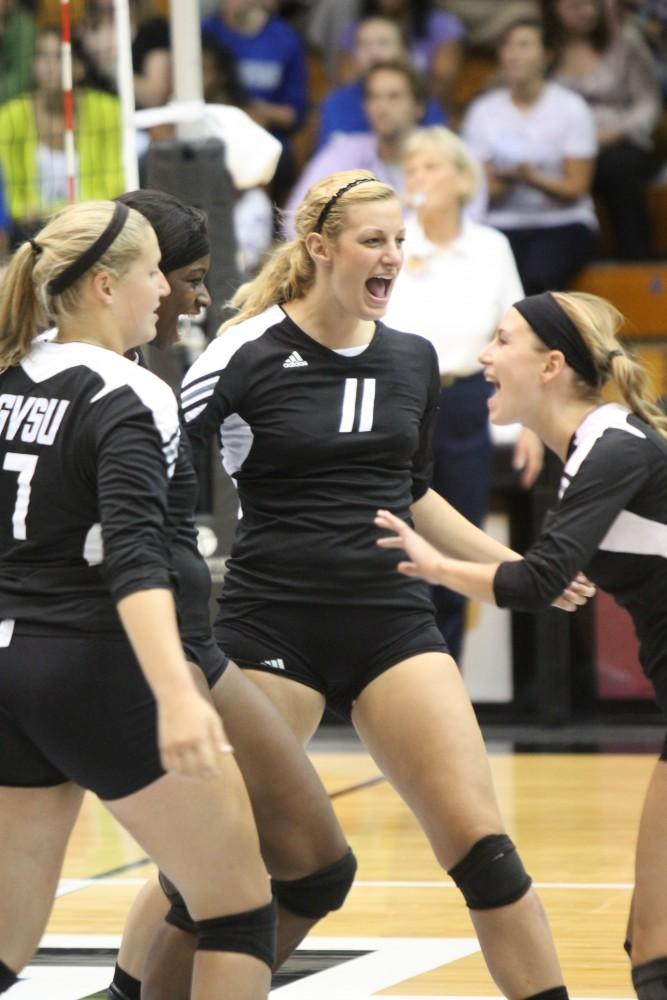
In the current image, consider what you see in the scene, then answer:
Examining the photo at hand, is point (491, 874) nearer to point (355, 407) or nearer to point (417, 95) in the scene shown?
point (355, 407)

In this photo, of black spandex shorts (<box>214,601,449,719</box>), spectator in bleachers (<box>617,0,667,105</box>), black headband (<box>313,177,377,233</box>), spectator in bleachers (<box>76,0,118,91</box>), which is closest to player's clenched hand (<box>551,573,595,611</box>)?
black spandex shorts (<box>214,601,449,719</box>)

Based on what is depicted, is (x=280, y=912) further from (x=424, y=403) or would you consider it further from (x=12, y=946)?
(x=424, y=403)

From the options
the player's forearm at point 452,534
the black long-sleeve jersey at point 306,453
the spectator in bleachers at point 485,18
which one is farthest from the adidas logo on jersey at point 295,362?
the spectator in bleachers at point 485,18

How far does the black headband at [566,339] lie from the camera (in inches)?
153

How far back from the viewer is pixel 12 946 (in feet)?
11.1

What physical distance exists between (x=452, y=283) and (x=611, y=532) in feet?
11.6

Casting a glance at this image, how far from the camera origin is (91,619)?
3238 millimetres

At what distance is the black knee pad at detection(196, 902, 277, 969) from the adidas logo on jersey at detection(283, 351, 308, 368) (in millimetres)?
1275

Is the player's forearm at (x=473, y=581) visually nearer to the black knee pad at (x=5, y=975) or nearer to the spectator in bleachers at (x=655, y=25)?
the black knee pad at (x=5, y=975)

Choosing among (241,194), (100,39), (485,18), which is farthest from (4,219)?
(485,18)

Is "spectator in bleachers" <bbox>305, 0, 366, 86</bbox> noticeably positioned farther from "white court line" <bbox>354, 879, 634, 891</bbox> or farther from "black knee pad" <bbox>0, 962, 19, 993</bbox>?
"black knee pad" <bbox>0, 962, 19, 993</bbox>

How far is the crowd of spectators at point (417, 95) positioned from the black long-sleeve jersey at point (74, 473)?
5.66 m

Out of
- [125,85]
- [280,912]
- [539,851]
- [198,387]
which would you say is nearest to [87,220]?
[198,387]

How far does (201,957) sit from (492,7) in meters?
9.07
